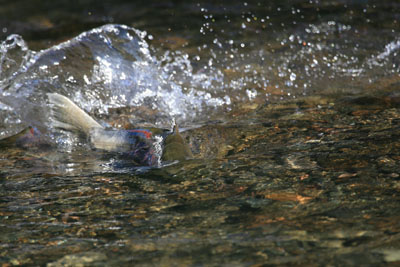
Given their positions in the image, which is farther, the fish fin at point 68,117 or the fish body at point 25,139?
the fish body at point 25,139

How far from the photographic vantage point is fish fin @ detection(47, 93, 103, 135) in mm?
3768

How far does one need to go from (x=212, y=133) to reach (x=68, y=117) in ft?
3.20

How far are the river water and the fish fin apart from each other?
0.09 metres

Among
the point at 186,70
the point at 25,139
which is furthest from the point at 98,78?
the point at 25,139

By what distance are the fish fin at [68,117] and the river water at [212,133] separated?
0.28 ft

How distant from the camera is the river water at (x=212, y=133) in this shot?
2.07 meters

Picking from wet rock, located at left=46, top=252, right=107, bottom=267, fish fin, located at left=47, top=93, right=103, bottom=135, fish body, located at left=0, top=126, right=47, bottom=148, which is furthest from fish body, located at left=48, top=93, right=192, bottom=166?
wet rock, located at left=46, top=252, right=107, bottom=267

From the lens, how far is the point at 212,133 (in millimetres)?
3873

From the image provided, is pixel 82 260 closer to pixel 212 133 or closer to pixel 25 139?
pixel 212 133

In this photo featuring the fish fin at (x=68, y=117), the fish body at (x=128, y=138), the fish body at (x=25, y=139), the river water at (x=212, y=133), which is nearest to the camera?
the river water at (x=212, y=133)

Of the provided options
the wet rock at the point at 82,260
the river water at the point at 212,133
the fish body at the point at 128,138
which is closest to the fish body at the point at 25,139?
the river water at the point at 212,133

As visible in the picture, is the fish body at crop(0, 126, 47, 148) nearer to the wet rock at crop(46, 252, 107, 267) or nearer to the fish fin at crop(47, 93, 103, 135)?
the fish fin at crop(47, 93, 103, 135)

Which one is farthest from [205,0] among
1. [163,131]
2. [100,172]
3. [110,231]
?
[110,231]

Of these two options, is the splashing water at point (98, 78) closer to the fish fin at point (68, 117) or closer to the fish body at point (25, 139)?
the fish body at point (25, 139)
